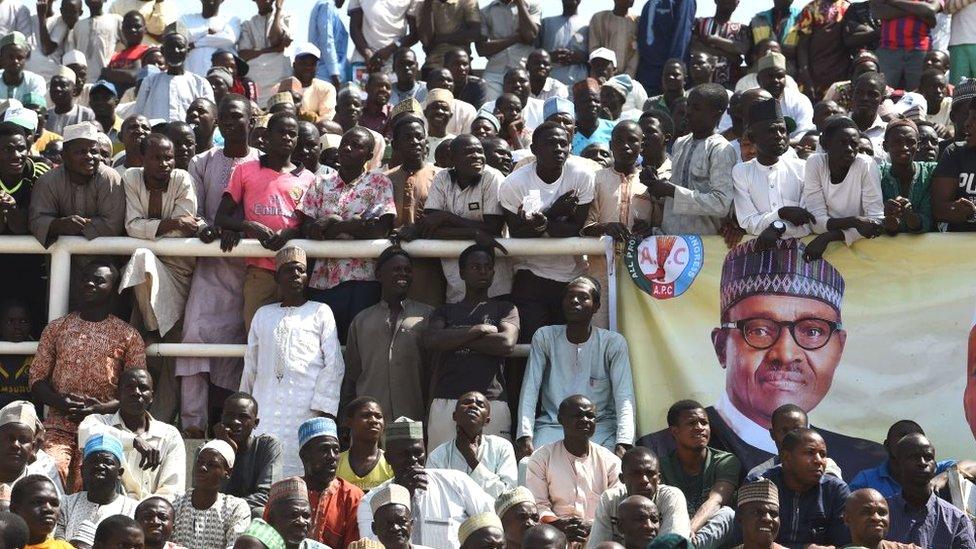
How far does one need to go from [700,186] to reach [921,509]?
2633 mm

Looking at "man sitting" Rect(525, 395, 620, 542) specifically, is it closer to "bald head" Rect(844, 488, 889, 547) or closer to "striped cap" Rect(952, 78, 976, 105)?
"bald head" Rect(844, 488, 889, 547)

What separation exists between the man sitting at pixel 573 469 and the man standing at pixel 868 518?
61.7 inches

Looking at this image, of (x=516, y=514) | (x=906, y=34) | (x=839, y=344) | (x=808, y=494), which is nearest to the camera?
(x=516, y=514)

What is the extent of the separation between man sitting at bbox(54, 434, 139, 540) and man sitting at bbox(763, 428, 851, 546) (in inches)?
138

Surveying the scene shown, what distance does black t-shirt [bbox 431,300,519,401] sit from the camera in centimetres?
1187

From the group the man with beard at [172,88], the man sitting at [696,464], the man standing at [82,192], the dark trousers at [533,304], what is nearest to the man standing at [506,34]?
the man with beard at [172,88]

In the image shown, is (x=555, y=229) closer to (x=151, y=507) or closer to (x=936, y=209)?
(x=936, y=209)

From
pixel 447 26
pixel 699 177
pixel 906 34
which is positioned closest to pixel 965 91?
pixel 699 177

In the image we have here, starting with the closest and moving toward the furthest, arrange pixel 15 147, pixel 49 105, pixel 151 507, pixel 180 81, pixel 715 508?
1. pixel 151 507
2. pixel 715 508
3. pixel 15 147
4. pixel 180 81
5. pixel 49 105

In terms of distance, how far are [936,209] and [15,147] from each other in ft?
18.5

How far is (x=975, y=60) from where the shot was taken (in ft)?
55.1

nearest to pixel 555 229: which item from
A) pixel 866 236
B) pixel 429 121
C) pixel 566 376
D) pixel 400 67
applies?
pixel 566 376

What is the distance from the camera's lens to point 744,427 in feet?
38.8

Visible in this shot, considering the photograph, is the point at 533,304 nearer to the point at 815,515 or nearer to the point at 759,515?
the point at 815,515
